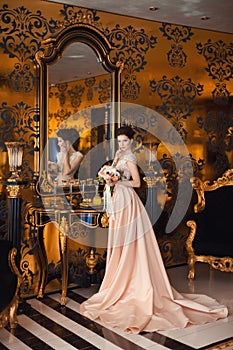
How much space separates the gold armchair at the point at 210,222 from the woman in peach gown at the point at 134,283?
0.89 metres

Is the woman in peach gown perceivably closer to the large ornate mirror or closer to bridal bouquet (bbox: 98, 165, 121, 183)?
bridal bouquet (bbox: 98, 165, 121, 183)

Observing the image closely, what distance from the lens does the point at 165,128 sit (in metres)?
5.88

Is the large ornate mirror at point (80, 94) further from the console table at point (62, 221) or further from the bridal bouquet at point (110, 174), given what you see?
the bridal bouquet at point (110, 174)

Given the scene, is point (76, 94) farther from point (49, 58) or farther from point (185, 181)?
point (185, 181)

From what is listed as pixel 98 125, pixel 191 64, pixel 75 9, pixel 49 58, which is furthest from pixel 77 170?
pixel 191 64

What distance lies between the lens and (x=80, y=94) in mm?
5051

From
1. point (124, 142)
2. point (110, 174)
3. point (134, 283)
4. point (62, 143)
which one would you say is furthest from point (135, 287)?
point (62, 143)

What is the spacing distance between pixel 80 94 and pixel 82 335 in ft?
7.54

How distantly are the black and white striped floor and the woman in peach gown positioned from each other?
114 millimetres

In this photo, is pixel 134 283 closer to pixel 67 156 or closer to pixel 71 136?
pixel 67 156

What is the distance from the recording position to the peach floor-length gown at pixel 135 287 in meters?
4.12

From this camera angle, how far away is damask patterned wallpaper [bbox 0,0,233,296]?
470 cm

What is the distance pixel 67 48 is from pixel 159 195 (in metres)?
2.00

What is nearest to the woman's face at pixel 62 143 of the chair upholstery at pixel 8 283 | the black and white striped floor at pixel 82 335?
the chair upholstery at pixel 8 283
